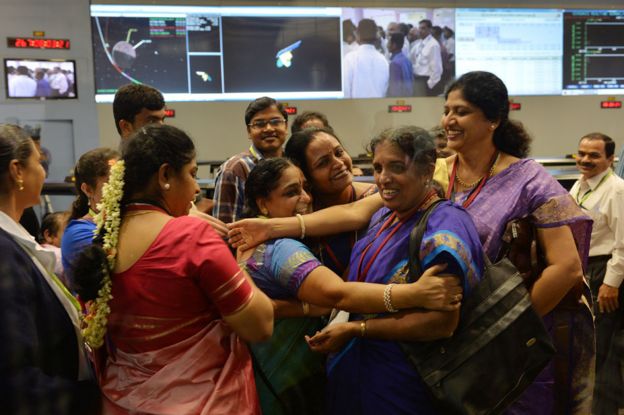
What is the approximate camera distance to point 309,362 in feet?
6.10

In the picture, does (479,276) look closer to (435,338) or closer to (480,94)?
(435,338)

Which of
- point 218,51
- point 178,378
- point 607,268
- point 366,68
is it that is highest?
point 218,51

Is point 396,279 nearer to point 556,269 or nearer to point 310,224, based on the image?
point 310,224

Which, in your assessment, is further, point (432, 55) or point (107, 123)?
point (432, 55)

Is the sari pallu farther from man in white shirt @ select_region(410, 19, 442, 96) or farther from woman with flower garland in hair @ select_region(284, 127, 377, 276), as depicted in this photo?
man in white shirt @ select_region(410, 19, 442, 96)

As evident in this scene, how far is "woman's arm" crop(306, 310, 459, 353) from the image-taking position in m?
1.54

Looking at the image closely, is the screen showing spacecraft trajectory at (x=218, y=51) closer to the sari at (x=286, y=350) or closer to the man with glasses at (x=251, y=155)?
the man with glasses at (x=251, y=155)

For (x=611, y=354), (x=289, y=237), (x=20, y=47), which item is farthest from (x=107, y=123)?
(x=611, y=354)

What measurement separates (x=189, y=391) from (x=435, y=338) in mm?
638

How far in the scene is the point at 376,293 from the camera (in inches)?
62.2

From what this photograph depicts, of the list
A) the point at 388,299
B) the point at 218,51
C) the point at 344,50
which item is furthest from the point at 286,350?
the point at 344,50

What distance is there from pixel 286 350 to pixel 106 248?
70 centimetres

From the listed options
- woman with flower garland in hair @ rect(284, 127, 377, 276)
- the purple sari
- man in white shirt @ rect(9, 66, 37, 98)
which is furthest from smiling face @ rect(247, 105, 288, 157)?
man in white shirt @ rect(9, 66, 37, 98)

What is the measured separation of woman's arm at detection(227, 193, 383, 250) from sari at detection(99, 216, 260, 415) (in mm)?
395
